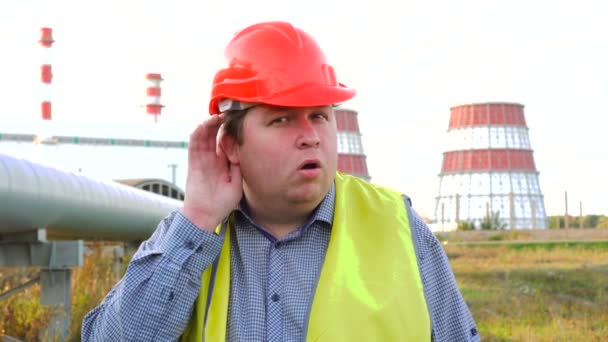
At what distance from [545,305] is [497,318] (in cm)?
148

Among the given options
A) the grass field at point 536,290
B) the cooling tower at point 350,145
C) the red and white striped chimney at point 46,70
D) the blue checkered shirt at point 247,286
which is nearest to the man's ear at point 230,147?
the blue checkered shirt at point 247,286

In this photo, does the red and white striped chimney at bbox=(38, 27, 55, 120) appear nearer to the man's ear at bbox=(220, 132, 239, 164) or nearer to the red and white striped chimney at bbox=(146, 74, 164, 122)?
the red and white striped chimney at bbox=(146, 74, 164, 122)

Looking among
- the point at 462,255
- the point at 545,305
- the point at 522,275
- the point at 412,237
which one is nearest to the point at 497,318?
the point at 545,305

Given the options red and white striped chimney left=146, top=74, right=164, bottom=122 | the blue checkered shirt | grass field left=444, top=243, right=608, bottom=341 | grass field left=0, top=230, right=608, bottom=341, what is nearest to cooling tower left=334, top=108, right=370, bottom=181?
red and white striped chimney left=146, top=74, right=164, bottom=122

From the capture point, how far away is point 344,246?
214 cm

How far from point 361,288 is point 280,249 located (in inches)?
7.2

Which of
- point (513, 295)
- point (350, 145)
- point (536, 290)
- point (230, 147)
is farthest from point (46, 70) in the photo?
point (230, 147)

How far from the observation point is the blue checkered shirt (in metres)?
2.06

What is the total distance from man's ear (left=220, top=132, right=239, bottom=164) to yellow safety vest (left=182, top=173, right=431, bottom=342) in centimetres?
16

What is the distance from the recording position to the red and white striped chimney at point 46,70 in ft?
129

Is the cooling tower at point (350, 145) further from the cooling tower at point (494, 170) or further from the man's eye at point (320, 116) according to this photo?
the man's eye at point (320, 116)

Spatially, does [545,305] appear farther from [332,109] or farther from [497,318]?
[332,109]

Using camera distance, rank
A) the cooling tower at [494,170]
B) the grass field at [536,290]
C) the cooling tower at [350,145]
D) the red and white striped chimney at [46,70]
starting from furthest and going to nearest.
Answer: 1. the cooling tower at [350,145]
2. the cooling tower at [494,170]
3. the red and white striped chimney at [46,70]
4. the grass field at [536,290]

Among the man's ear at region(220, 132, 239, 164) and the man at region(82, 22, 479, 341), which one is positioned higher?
the man's ear at region(220, 132, 239, 164)
